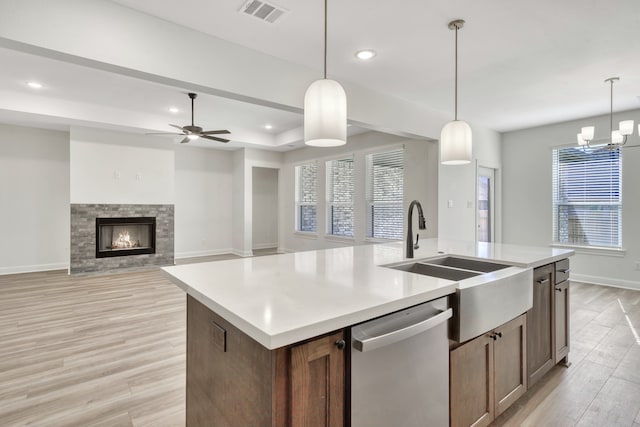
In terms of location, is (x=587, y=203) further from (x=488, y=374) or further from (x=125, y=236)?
(x=125, y=236)

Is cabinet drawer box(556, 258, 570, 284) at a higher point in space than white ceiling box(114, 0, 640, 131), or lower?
lower

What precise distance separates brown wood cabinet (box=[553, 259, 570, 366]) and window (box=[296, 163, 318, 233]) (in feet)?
17.7

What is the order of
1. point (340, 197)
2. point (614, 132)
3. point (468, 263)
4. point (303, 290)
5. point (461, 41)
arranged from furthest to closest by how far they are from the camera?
point (340, 197) < point (614, 132) < point (461, 41) < point (468, 263) < point (303, 290)

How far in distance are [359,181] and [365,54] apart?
3.41 metres

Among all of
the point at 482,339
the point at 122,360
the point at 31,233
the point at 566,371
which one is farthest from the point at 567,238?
the point at 31,233

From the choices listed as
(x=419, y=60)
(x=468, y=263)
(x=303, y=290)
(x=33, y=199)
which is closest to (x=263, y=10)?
(x=419, y=60)

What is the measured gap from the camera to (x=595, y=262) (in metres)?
5.11

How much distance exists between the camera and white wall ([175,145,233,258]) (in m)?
7.45

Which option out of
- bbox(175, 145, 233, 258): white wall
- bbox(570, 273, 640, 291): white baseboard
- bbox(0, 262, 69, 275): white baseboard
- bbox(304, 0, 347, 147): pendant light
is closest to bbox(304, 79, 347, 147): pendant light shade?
bbox(304, 0, 347, 147): pendant light

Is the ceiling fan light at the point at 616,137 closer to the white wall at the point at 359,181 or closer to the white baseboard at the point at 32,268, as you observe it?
the white wall at the point at 359,181

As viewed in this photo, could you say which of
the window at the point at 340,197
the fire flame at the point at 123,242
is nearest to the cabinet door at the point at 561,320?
the window at the point at 340,197

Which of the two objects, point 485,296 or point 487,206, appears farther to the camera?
point 487,206

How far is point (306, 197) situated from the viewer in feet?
25.5

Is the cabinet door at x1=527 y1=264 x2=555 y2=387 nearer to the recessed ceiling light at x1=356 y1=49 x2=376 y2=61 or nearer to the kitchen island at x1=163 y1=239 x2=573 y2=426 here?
the kitchen island at x1=163 y1=239 x2=573 y2=426
